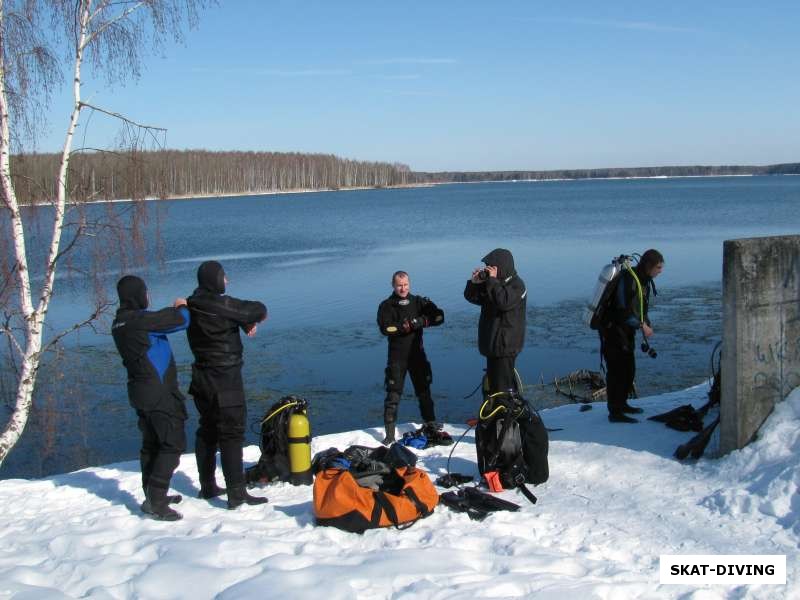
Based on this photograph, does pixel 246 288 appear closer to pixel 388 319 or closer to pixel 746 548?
pixel 388 319

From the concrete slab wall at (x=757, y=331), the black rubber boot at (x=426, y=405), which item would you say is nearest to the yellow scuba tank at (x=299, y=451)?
the black rubber boot at (x=426, y=405)

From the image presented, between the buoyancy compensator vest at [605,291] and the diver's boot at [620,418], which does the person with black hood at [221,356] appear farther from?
the diver's boot at [620,418]

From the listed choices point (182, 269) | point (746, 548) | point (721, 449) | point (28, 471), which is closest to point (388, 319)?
point (721, 449)

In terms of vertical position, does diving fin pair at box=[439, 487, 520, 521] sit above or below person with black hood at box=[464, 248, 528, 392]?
below

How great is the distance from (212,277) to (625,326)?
393 centimetres

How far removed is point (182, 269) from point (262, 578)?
23.2m

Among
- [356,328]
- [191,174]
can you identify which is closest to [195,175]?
[191,174]

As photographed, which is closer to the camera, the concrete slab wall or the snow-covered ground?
the snow-covered ground

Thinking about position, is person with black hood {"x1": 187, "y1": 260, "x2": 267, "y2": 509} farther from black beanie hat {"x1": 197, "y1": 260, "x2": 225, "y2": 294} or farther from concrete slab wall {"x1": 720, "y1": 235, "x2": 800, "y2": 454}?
concrete slab wall {"x1": 720, "y1": 235, "x2": 800, "y2": 454}

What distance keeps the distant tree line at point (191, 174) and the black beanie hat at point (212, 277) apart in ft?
8.22

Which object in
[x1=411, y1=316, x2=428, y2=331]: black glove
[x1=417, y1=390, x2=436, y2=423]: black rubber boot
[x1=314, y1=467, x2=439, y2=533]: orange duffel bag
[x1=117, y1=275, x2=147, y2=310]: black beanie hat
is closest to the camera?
[x1=314, y1=467, x2=439, y2=533]: orange duffel bag

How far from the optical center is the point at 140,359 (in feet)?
17.7

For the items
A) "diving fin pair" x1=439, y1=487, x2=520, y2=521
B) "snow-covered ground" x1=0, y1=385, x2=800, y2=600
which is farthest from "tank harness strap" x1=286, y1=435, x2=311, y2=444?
"diving fin pair" x1=439, y1=487, x2=520, y2=521

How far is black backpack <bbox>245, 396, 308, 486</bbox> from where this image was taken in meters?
6.30
